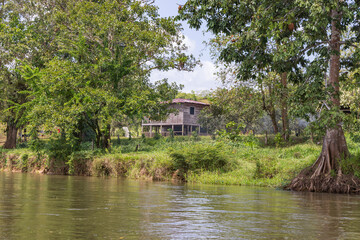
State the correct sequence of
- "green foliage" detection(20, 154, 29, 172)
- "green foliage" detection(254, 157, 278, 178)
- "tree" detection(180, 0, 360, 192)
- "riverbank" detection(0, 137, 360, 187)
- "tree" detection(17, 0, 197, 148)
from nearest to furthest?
"tree" detection(180, 0, 360, 192) < "riverbank" detection(0, 137, 360, 187) < "green foliage" detection(254, 157, 278, 178) < "tree" detection(17, 0, 197, 148) < "green foliage" detection(20, 154, 29, 172)

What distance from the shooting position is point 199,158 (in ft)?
72.2

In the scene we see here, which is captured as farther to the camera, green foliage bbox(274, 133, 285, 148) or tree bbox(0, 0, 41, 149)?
tree bbox(0, 0, 41, 149)

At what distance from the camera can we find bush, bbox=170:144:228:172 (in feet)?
72.4

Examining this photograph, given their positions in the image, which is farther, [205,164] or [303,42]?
[205,164]

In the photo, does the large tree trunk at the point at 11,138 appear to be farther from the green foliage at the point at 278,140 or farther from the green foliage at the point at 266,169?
the green foliage at the point at 266,169

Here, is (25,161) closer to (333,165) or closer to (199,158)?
(199,158)

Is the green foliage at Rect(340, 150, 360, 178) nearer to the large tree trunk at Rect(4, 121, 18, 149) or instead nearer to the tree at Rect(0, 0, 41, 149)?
the tree at Rect(0, 0, 41, 149)

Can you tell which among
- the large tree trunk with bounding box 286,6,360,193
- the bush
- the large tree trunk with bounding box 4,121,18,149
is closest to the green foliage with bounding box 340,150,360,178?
the large tree trunk with bounding box 286,6,360,193

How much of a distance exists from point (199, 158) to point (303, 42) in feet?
30.0

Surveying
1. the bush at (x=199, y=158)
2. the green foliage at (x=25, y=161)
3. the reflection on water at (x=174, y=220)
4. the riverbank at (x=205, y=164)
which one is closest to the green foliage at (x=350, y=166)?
the riverbank at (x=205, y=164)

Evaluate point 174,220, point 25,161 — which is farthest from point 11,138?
point 174,220

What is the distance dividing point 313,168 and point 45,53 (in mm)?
30088

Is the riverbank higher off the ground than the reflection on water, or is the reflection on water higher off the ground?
the riverbank

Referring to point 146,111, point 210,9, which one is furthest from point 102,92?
point 210,9
